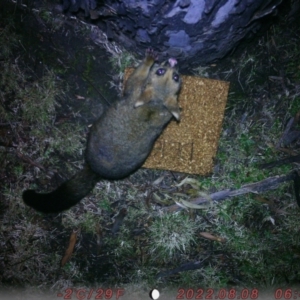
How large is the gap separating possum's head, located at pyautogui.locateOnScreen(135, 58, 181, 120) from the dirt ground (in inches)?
21.9

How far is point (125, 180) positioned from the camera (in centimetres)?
405

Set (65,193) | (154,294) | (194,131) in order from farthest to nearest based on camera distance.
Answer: (154,294) < (194,131) < (65,193)

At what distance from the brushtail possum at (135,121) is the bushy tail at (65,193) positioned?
0.34 ft

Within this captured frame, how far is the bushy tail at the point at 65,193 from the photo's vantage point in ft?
12.4

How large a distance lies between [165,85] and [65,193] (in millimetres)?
1347

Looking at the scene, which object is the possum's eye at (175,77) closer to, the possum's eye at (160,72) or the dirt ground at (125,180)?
the possum's eye at (160,72)

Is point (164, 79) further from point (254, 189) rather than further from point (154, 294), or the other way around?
point (154, 294)

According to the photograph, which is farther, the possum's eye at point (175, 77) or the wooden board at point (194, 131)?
the wooden board at point (194, 131)

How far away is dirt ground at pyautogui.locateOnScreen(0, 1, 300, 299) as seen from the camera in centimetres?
398

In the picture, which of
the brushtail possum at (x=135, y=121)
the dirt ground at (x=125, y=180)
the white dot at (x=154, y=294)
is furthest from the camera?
the white dot at (x=154, y=294)

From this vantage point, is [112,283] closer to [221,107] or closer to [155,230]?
[155,230]

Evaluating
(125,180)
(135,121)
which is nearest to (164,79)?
(135,121)

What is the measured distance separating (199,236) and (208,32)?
6.47 ft

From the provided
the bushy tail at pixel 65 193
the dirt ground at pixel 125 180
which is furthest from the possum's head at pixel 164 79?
the bushy tail at pixel 65 193
